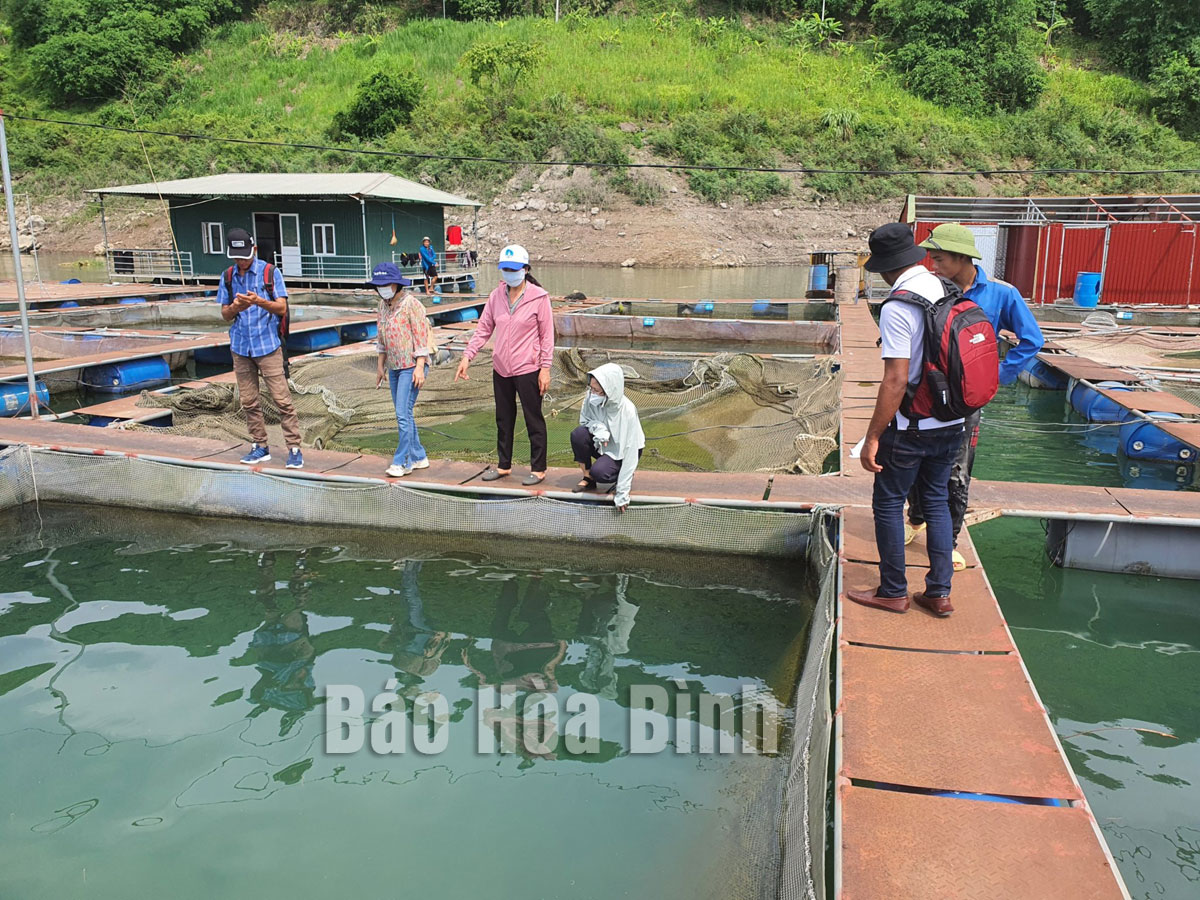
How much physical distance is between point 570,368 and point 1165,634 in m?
7.26

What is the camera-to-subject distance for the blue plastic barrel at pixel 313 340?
531 inches

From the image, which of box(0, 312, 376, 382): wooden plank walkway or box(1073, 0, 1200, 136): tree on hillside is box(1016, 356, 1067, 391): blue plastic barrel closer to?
box(0, 312, 376, 382): wooden plank walkway

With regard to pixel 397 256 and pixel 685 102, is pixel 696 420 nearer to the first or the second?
pixel 397 256

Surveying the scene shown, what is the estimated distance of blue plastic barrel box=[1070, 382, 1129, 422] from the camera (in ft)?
30.0

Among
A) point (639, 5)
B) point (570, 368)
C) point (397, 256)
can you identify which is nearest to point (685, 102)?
point (639, 5)

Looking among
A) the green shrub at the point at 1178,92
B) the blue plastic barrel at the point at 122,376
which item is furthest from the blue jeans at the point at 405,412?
the green shrub at the point at 1178,92

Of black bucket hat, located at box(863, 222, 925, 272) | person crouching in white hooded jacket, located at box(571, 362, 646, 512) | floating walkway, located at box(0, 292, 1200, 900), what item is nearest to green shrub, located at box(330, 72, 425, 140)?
person crouching in white hooded jacket, located at box(571, 362, 646, 512)

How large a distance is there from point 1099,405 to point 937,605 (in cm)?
678

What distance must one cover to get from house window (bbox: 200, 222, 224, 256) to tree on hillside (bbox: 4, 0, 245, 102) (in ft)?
111

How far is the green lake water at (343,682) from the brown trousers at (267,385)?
29.3 inches

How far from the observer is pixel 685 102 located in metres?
38.7

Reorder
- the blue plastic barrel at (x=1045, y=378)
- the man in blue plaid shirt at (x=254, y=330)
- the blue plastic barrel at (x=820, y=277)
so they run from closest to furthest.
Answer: the man in blue plaid shirt at (x=254, y=330), the blue plastic barrel at (x=1045, y=378), the blue plastic barrel at (x=820, y=277)

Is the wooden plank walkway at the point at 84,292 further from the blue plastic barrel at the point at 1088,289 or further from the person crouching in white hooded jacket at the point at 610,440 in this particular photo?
the blue plastic barrel at the point at 1088,289

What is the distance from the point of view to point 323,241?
21750 millimetres
